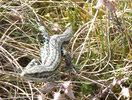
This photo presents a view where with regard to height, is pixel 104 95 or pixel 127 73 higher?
pixel 127 73

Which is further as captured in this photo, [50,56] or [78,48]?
[78,48]

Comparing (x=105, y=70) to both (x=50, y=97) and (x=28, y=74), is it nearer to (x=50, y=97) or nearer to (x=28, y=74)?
(x=50, y=97)

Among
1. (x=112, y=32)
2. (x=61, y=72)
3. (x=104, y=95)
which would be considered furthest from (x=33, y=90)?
(x=112, y=32)

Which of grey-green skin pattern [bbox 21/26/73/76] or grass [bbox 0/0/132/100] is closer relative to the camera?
grey-green skin pattern [bbox 21/26/73/76]

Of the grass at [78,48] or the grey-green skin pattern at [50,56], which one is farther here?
the grass at [78,48]
